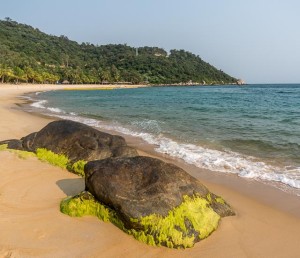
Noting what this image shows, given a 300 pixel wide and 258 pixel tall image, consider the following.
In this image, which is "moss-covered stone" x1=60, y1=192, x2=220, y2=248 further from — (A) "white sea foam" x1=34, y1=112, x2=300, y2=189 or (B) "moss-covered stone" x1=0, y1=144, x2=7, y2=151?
(B) "moss-covered stone" x1=0, y1=144, x2=7, y2=151

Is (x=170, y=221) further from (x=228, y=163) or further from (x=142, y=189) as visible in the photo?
(x=228, y=163)

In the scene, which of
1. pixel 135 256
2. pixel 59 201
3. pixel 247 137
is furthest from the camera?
pixel 247 137

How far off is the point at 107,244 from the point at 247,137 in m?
9.46

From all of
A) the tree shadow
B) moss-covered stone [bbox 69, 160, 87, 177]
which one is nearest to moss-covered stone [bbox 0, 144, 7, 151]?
moss-covered stone [bbox 69, 160, 87, 177]

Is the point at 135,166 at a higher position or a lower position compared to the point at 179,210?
higher

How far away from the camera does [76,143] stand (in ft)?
25.5

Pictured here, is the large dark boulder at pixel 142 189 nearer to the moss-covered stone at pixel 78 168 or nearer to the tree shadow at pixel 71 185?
the tree shadow at pixel 71 185

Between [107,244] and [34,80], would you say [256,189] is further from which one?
[34,80]

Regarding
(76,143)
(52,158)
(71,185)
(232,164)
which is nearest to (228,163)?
(232,164)

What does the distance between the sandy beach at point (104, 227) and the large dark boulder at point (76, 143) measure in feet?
3.54

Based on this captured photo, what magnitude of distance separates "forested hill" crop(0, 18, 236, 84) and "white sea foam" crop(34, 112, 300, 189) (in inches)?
2834

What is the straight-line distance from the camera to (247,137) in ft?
40.0

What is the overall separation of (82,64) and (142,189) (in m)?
136

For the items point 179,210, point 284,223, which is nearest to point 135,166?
point 179,210
